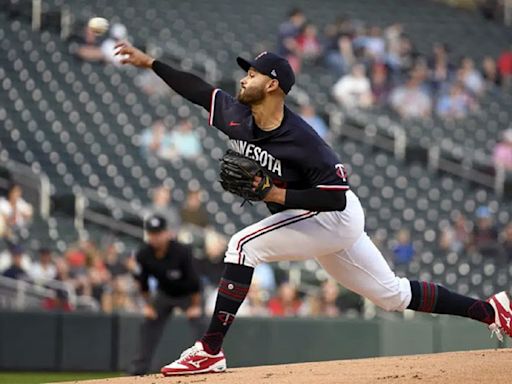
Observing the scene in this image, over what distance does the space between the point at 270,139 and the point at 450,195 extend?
33.6 ft

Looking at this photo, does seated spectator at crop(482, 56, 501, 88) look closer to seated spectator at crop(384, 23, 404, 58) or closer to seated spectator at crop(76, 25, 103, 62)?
seated spectator at crop(384, 23, 404, 58)

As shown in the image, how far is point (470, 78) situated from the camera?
1877 centimetres

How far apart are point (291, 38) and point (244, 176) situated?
11894 mm

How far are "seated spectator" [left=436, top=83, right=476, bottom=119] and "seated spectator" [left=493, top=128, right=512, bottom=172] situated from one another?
1.09 meters

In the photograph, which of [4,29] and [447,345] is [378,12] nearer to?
[4,29]

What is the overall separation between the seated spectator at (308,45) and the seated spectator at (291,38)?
0.12 metres

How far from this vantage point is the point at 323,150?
Result: 6461mm

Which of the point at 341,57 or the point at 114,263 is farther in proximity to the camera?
the point at 341,57

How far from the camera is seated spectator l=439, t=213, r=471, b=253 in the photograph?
14891 mm

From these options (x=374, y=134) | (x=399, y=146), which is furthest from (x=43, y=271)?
(x=399, y=146)

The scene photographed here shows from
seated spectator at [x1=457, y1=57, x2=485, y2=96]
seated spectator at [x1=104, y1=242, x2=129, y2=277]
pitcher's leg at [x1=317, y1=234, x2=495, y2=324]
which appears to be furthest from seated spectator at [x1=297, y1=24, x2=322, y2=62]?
pitcher's leg at [x1=317, y1=234, x2=495, y2=324]

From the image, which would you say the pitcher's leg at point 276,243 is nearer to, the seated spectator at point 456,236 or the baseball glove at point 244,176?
the baseball glove at point 244,176

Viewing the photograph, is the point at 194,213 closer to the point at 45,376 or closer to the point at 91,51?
the point at 45,376

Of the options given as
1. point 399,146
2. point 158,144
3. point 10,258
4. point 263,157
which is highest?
point 399,146
